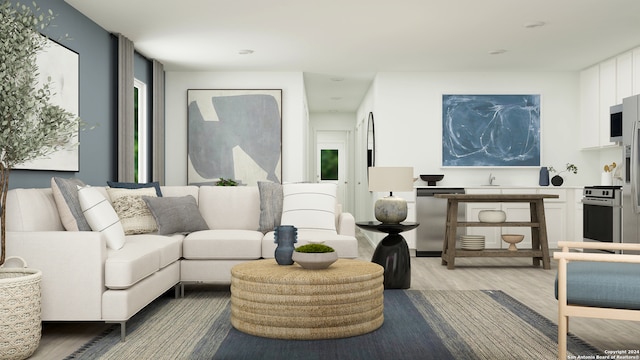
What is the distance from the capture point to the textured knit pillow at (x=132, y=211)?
4625 millimetres

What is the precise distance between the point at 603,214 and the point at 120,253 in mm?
4829

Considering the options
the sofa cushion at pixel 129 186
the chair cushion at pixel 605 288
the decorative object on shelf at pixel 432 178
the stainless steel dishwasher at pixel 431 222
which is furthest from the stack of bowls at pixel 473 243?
the chair cushion at pixel 605 288

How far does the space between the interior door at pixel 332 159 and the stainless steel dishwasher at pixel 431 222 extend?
597 cm

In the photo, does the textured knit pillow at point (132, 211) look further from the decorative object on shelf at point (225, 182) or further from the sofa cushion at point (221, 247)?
the decorative object on shelf at point (225, 182)

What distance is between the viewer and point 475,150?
7770 millimetres

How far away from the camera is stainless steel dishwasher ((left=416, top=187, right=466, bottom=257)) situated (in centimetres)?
719

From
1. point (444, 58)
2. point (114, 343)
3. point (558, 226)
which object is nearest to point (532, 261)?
point (558, 226)

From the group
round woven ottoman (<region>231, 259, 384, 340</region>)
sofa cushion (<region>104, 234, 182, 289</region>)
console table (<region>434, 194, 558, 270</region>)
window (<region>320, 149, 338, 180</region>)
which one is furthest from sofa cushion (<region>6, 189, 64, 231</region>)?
window (<region>320, 149, 338, 180</region>)

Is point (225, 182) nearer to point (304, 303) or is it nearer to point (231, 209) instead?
point (231, 209)

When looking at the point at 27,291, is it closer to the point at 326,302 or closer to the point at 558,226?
the point at 326,302

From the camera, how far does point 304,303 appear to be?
3250mm

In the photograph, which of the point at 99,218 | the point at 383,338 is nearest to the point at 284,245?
the point at 383,338

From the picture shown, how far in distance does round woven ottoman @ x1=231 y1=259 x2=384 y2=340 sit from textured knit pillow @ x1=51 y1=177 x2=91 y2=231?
1124mm

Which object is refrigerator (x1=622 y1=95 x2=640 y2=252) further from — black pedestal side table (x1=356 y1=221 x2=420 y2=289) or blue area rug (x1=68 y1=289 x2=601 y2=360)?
black pedestal side table (x1=356 y1=221 x2=420 y2=289)
